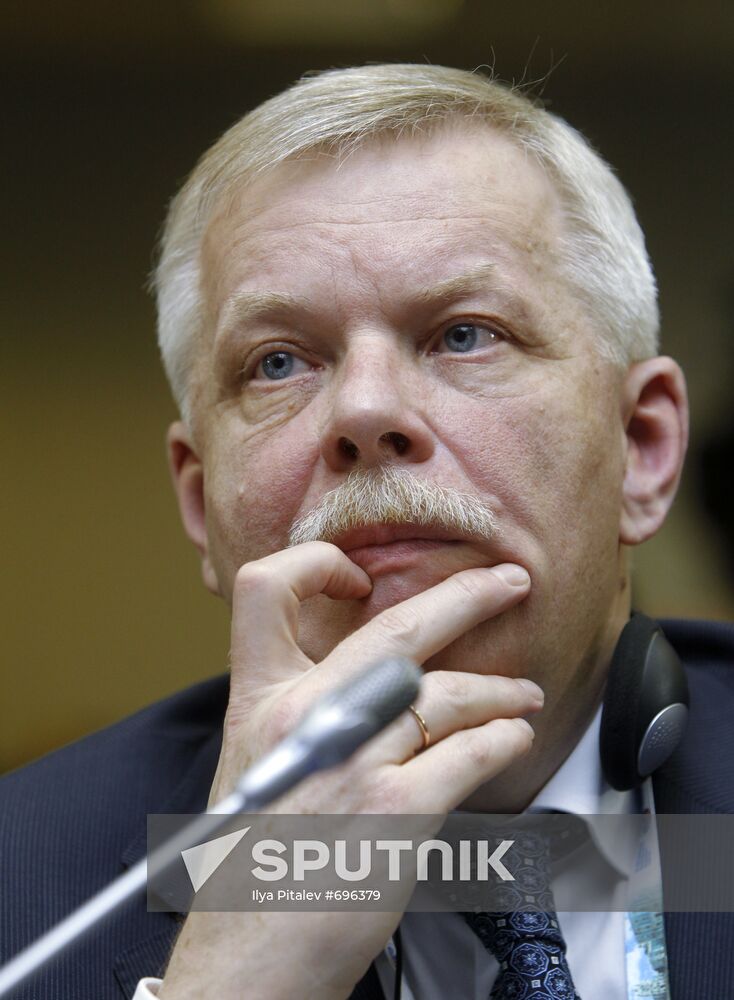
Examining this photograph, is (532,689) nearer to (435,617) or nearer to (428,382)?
(435,617)

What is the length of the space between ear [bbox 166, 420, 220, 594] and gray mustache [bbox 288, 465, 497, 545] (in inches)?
22.4

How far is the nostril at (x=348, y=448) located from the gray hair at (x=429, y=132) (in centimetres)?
54

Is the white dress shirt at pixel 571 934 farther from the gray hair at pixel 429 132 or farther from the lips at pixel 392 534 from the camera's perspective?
the gray hair at pixel 429 132

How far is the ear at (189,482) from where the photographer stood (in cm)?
242

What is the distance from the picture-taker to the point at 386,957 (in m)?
1.99

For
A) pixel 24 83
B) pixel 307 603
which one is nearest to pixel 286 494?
pixel 307 603

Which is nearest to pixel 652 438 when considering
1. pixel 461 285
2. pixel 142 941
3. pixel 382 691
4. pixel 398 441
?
pixel 461 285

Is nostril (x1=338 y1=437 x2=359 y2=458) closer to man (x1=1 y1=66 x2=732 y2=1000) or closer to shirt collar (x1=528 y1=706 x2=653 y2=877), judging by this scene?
man (x1=1 y1=66 x2=732 y2=1000)

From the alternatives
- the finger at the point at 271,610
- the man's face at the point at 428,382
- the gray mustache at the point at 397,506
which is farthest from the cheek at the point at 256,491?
the finger at the point at 271,610

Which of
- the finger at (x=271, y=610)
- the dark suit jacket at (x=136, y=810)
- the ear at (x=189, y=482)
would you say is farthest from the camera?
the ear at (x=189, y=482)

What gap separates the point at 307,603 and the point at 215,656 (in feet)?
10.3

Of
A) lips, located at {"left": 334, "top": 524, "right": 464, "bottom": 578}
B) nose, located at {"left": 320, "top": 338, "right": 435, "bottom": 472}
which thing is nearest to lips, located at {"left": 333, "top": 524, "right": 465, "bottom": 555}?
lips, located at {"left": 334, "top": 524, "right": 464, "bottom": 578}

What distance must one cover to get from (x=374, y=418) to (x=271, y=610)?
35 centimetres

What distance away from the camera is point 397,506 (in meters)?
1.83
